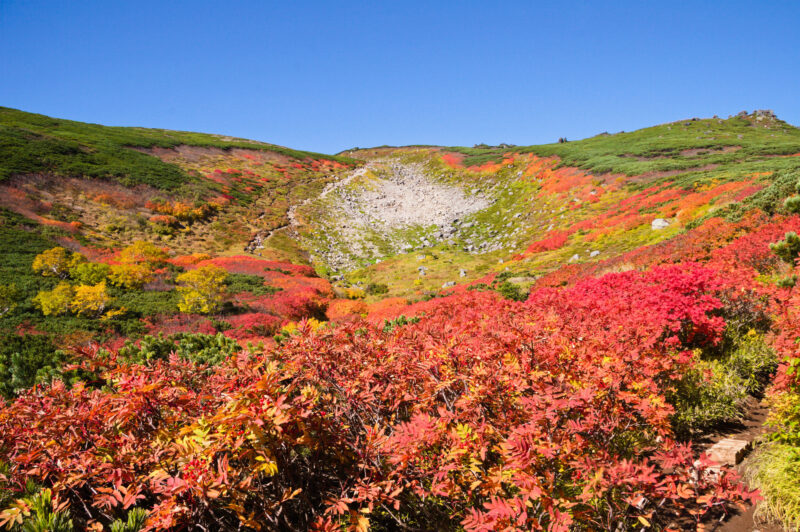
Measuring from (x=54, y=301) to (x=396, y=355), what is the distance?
17401mm

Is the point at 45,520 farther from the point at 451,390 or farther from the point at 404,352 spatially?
the point at 451,390

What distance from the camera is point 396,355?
16.4 ft

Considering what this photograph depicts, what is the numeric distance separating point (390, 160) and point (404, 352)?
261 ft

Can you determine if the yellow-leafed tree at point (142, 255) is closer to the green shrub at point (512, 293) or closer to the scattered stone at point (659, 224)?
the green shrub at point (512, 293)

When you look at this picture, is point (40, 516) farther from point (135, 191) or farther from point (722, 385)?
point (135, 191)

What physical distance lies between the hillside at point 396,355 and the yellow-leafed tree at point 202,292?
6.0 inches

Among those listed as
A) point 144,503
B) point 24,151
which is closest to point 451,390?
point 144,503

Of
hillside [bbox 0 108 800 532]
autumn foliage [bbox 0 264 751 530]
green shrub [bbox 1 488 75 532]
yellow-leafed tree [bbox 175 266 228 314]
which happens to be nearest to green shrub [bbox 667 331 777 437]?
hillside [bbox 0 108 800 532]

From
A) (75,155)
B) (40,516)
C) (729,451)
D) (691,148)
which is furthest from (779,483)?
(691,148)

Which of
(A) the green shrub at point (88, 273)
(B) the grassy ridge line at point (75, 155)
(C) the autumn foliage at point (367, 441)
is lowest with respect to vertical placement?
(A) the green shrub at point (88, 273)

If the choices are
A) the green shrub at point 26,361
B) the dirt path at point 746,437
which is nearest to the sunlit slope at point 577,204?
the dirt path at point 746,437

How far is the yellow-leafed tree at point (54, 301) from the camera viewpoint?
14531 millimetres

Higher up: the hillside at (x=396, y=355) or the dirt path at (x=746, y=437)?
the hillside at (x=396, y=355)

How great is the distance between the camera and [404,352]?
4602 mm
